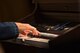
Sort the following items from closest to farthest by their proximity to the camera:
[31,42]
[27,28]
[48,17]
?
1. [31,42]
2. [27,28]
3. [48,17]

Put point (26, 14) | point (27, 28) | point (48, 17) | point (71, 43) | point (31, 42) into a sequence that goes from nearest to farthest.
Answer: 1. point (71, 43)
2. point (31, 42)
3. point (27, 28)
4. point (48, 17)
5. point (26, 14)

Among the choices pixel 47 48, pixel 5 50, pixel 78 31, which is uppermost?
pixel 78 31

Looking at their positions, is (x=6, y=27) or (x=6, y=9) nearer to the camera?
(x=6, y=27)

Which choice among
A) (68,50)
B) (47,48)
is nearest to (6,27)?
(47,48)

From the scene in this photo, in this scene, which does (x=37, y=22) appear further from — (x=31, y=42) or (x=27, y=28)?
(x=31, y=42)

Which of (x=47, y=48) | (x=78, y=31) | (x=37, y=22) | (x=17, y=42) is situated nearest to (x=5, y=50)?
(x=37, y=22)

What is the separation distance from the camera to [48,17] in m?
2.08

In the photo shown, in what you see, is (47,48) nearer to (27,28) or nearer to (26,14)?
(27,28)

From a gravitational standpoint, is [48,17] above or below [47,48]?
above

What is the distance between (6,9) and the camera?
7.93 ft

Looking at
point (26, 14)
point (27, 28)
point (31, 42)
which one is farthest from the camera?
point (26, 14)

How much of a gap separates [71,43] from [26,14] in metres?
0.94

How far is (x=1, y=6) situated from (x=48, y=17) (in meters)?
0.58

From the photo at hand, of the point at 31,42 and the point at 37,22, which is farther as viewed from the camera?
the point at 37,22
